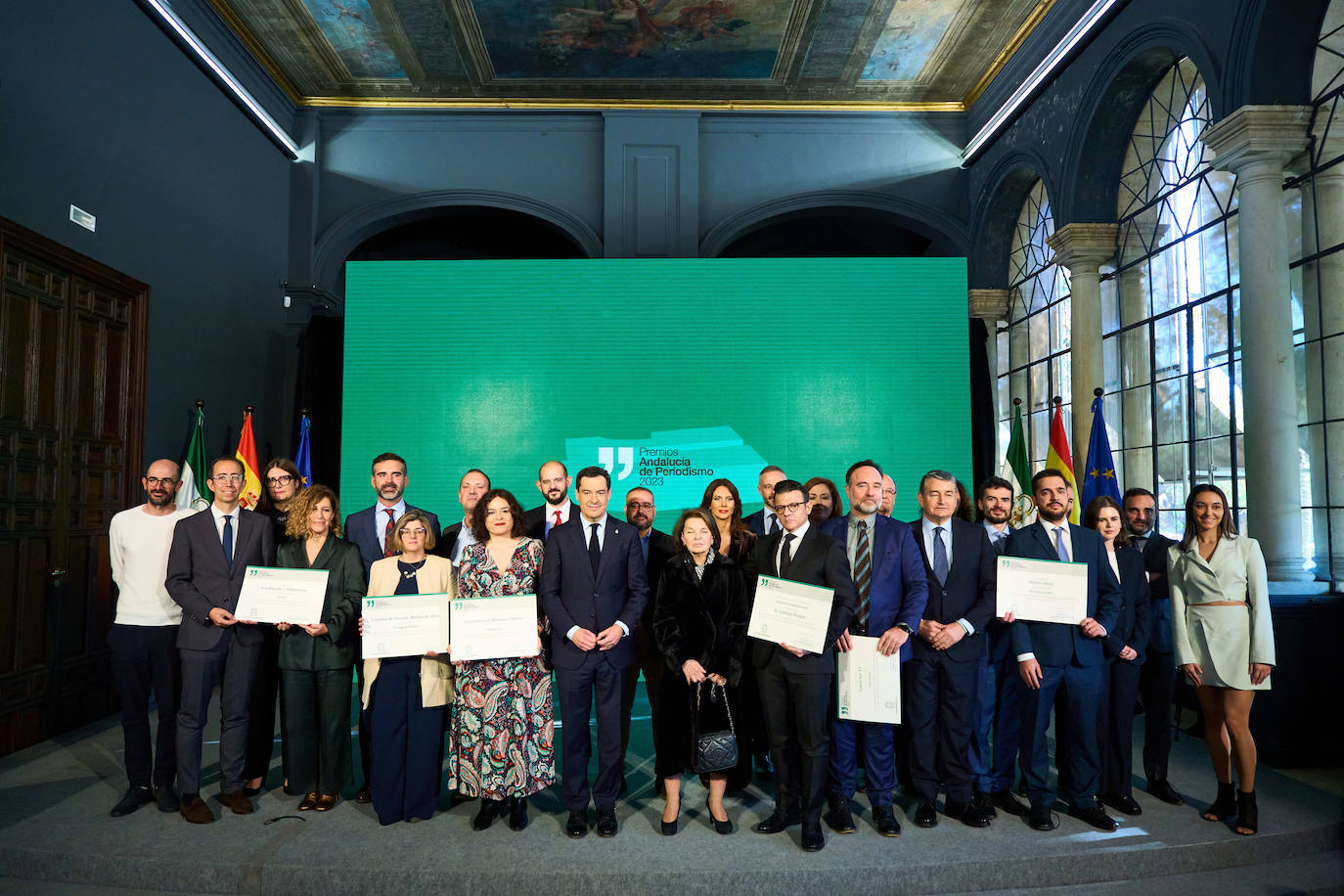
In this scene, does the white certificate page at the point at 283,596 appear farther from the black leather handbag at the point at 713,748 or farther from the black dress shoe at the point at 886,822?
the black dress shoe at the point at 886,822

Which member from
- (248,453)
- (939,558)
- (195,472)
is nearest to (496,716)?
(939,558)

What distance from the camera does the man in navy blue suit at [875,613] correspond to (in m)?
3.61

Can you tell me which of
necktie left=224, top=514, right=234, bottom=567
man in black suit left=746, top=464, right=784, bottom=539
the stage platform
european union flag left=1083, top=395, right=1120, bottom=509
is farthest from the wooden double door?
european union flag left=1083, top=395, right=1120, bottom=509

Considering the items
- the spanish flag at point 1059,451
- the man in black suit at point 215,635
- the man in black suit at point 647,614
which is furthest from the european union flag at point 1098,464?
the man in black suit at point 215,635

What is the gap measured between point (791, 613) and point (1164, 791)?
205 centimetres

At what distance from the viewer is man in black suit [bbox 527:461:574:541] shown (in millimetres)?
4266

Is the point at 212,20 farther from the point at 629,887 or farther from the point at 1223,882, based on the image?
the point at 1223,882

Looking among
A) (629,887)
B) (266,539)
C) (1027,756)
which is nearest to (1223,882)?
(1027,756)

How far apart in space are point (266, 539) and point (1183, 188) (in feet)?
21.5

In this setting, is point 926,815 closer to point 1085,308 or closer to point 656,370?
point 656,370

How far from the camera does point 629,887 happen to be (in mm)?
3270

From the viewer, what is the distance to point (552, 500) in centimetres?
433

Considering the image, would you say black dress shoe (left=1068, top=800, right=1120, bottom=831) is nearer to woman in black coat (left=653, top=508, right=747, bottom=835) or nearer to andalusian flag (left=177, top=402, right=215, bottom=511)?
woman in black coat (left=653, top=508, right=747, bottom=835)

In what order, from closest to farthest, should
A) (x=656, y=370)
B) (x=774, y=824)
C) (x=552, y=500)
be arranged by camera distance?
(x=774, y=824), (x=552, y=500), (x=656, y=370)
